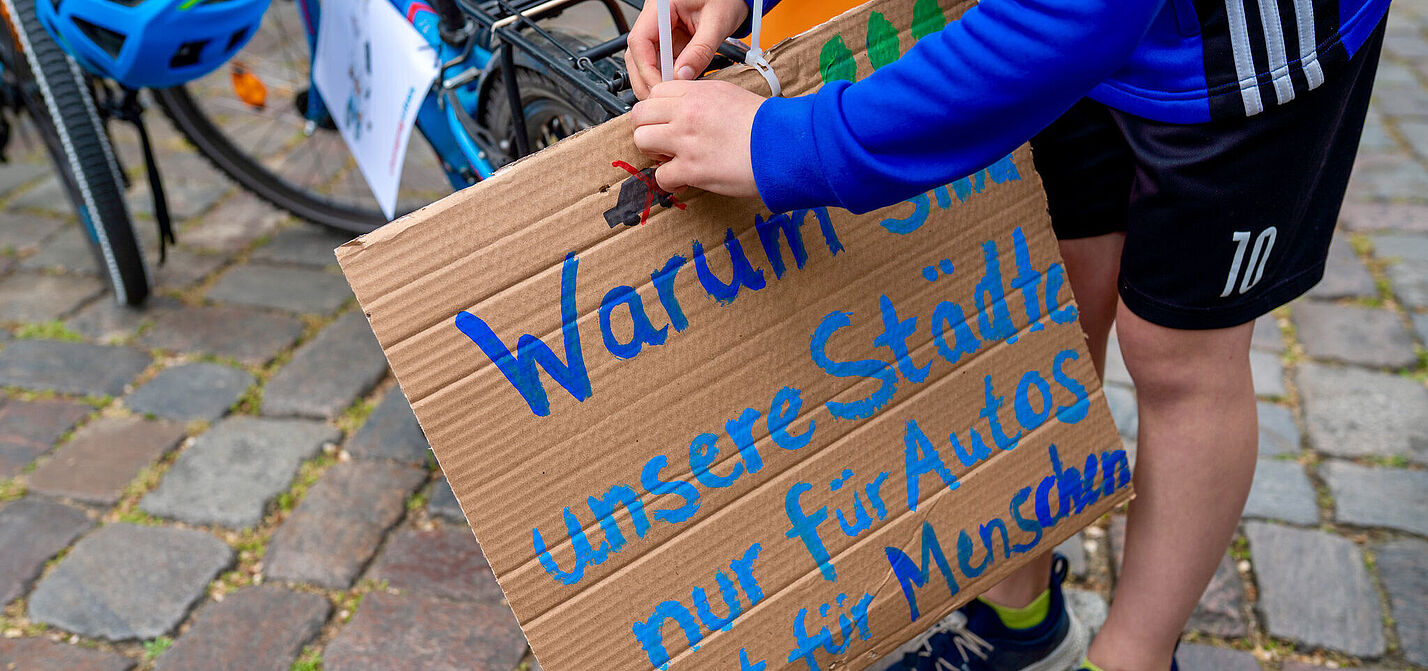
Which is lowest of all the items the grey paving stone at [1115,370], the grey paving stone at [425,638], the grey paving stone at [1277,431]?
the grey paving stone at [1277,431]

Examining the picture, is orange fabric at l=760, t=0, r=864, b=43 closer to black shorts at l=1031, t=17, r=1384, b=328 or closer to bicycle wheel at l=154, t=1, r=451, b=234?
black shorts at l=1031, t=17, r=1384, b=328

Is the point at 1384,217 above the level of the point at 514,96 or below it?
below

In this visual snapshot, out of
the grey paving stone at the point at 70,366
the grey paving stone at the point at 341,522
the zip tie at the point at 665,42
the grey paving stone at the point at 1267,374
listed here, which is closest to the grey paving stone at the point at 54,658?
the grey paving stone at the point at 341,522

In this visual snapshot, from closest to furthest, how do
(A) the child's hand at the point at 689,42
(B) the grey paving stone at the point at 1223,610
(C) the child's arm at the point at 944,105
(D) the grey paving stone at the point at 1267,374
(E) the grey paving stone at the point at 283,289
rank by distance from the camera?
(C) the child's arm at the point at 944,105 < (A) the child's hand at the point at 689,42 < (B) the grey paving stone at the point at 1223,610 < (D) the grey paving stone at the point at 1267,374 < (E) the grey paving stone at the point at 283,289

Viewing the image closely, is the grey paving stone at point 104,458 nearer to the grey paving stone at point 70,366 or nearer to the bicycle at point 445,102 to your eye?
the grey paving stone at point 70,366

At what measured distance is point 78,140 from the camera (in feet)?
7.51

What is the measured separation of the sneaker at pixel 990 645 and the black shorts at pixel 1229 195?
594mm

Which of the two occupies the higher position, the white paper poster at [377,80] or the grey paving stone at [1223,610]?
the white paper poster at [377,80]

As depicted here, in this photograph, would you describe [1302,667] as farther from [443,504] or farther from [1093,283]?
[443,504]

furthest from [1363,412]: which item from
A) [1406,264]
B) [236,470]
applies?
[236,470]

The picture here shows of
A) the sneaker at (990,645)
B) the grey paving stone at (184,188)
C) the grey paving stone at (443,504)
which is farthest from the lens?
the grey paving stone at (184,188)

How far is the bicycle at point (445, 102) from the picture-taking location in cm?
126

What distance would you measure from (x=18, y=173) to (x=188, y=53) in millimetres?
1480

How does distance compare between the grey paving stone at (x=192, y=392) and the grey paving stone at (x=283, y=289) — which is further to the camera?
the grey paving stone at (x=283, y=289)
